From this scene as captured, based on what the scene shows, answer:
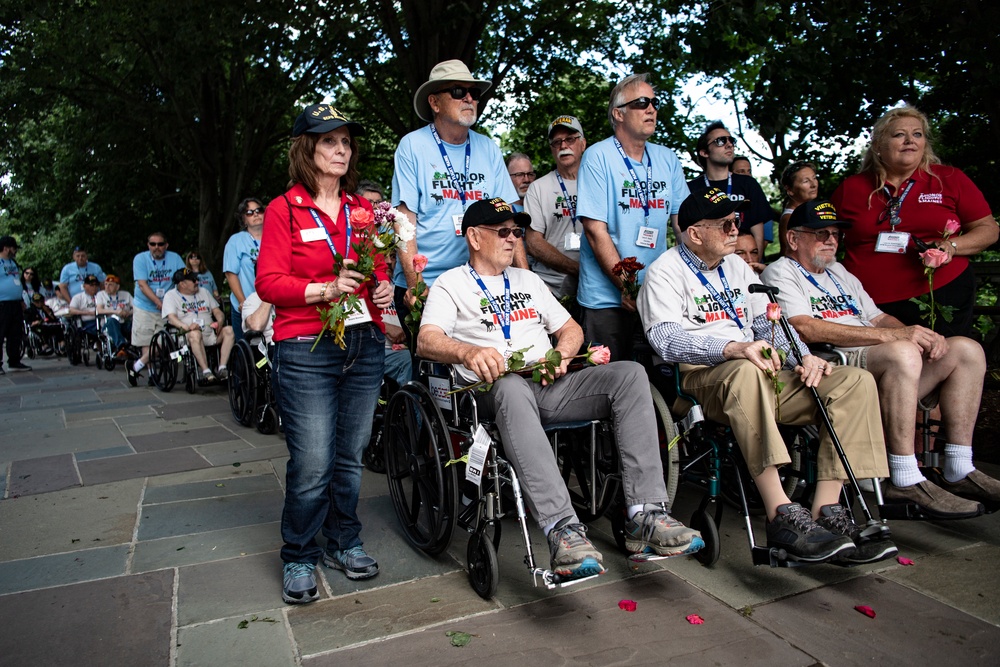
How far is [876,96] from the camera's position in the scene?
657 cm

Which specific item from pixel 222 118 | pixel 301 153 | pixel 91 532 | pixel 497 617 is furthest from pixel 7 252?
pixel 497 617

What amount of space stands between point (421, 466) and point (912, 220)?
2911 millimetres

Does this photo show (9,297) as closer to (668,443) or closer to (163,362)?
(163,362)

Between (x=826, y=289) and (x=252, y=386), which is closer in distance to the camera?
(x=826, y=289)

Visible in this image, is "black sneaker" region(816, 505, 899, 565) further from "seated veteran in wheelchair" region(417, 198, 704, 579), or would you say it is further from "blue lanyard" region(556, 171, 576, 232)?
"blue lanyard" region(556, 171, 576, 232)

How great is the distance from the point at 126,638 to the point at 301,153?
1.93 metres

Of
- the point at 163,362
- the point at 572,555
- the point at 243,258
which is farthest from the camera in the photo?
the point at 163,362

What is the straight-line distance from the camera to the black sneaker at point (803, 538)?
3.09 metres

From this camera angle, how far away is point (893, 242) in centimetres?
445

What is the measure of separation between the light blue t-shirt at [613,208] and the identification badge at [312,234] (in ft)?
5.34

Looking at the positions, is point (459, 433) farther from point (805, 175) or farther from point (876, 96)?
point (876, 96)

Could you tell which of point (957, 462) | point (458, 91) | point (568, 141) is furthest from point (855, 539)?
point (568, 141)

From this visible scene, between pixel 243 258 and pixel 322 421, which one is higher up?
pixel 243 258

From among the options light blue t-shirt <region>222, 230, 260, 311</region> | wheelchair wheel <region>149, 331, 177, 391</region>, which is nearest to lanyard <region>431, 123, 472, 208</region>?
light blue t-shirt <region>222, 230, 260, 311</region>
